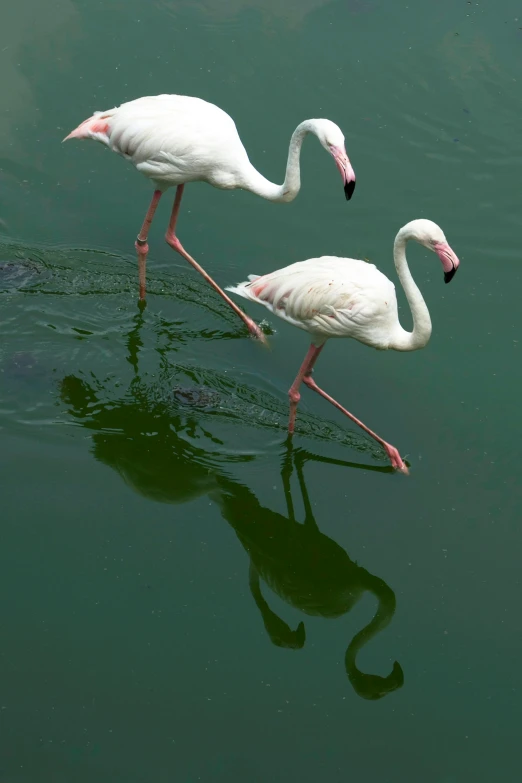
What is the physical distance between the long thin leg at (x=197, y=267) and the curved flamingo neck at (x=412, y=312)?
47.8 inches

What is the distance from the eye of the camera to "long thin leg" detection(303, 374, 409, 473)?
568 centimetres

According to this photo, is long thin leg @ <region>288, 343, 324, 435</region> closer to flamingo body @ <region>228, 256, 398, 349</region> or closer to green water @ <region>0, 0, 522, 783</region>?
flamingo body @ <region>228, 256, 398, 349</region>

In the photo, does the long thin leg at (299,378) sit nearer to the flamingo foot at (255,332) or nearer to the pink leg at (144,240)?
the flamingo foot at (255,332)

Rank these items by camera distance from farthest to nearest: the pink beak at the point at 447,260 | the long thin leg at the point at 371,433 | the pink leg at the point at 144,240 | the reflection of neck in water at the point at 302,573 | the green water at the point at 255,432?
the pink leg at the point at 144,240 → the long thin leg at the point at 371,433 → the pink beak at the point at 447,260 → the reflection of neck in water at the point at 302,573 → the green water at the point at 255,432

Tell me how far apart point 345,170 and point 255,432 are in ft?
5.18

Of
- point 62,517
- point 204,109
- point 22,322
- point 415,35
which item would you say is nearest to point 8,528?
point 62,517

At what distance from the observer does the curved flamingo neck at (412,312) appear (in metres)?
5.21

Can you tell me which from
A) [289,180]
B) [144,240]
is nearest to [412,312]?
[289,180]

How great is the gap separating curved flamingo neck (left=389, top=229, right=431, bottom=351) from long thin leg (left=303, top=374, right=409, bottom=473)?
562 mm

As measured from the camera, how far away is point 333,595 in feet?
16.8

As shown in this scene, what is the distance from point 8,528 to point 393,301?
234cm

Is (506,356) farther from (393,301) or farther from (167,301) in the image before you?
(167,301)

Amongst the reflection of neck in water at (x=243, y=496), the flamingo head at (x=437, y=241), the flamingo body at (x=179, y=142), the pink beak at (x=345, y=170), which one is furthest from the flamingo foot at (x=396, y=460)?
the flamingo body at (x=179, y=142)

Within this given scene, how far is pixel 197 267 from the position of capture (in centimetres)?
650
